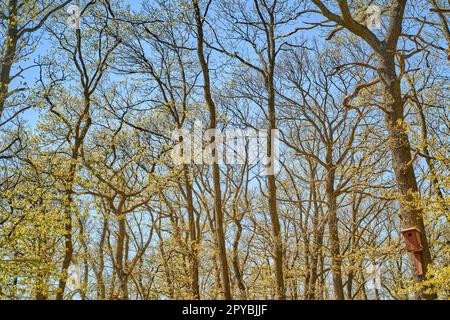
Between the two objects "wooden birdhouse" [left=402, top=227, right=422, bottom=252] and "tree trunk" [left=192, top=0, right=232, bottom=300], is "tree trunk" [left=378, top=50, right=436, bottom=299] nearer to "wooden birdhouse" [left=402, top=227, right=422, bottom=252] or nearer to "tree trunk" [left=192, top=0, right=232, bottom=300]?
"wooden birdhouse" [left=402, top=227, right=422, bottom=252]

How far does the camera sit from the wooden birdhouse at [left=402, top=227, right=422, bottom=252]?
6.91 m

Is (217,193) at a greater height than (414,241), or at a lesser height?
greater

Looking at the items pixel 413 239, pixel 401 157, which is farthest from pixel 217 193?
pixel 413 239

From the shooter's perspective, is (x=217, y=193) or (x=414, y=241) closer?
(x=414, y=241)

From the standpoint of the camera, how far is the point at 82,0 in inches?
487

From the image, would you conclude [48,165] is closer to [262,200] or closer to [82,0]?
[82,0]

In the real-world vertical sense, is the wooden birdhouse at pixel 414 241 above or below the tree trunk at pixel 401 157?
below

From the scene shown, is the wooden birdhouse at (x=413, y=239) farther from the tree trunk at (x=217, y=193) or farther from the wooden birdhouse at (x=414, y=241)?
the tree trunk at (x=217, y=193)

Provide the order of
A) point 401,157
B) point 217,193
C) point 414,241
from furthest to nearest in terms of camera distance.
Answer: point 217,193 < point 401,157 < point 414,241

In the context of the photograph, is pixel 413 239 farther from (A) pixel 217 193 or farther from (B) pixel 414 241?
(A) pixel 217 193

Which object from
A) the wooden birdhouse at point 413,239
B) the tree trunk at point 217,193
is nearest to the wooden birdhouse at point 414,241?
the wooden birdhouse at point 413,239

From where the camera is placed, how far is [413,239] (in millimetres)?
6938

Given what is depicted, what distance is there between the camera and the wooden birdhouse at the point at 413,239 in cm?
691
